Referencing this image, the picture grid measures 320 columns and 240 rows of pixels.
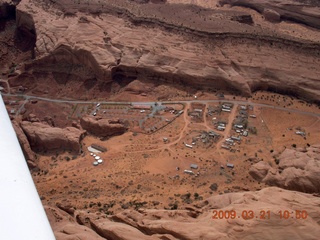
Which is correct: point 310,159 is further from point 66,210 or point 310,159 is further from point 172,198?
point 66,210

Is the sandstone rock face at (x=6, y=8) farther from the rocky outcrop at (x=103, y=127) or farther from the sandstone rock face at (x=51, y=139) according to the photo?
the rocky outcrop at (x=103, y=127)

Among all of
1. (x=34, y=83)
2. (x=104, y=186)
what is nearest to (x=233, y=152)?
(x=104, y=186)

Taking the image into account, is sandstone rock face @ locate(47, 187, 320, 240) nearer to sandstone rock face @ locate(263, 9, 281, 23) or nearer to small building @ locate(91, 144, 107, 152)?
small building @ locate(91, 144, 107, 152)

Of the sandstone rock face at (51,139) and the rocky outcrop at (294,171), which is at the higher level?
the rocky outcrop at (294,171)

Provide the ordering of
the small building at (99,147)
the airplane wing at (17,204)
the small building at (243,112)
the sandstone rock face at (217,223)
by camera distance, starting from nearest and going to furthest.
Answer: the airplane wing at (17,204) → the sandstone rock face at (217,223) → the small building at (99,147) → the small building at (243,112)

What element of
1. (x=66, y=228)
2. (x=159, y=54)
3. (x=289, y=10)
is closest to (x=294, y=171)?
(x=66, y=228)
